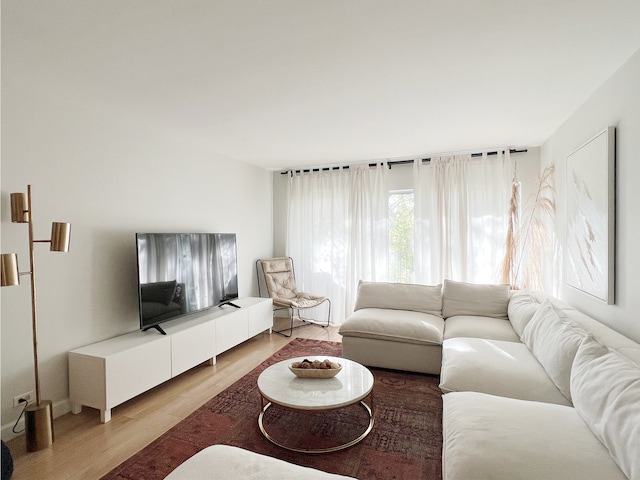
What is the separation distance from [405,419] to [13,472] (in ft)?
7.98

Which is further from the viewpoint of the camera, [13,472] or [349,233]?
[349,233]

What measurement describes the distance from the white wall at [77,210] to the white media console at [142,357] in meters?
0.19

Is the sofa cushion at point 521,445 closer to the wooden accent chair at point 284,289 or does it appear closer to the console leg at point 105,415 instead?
the console leg at point 105,415

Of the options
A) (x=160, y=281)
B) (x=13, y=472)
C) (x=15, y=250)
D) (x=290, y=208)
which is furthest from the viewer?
(x=290, y=208)

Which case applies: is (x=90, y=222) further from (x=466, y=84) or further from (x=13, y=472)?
(x=466, y=84)

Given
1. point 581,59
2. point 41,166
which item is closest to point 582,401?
point 581,59

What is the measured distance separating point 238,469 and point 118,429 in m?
1.56

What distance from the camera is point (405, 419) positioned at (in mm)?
2479

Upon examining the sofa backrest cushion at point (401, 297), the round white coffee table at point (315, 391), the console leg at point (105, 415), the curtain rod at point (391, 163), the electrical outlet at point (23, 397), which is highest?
the curtain rod at point (391, 163)

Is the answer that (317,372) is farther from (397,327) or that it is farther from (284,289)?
(284,289)

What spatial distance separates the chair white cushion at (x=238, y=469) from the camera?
4.25ft

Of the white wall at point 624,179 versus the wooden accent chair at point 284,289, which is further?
the wooden accent chair at point 284,289

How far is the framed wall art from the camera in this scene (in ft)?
7.49

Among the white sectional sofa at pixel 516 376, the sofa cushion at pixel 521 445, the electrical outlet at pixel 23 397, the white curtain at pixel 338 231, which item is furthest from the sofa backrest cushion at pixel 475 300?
the electrical outlet at pixel 23 397
